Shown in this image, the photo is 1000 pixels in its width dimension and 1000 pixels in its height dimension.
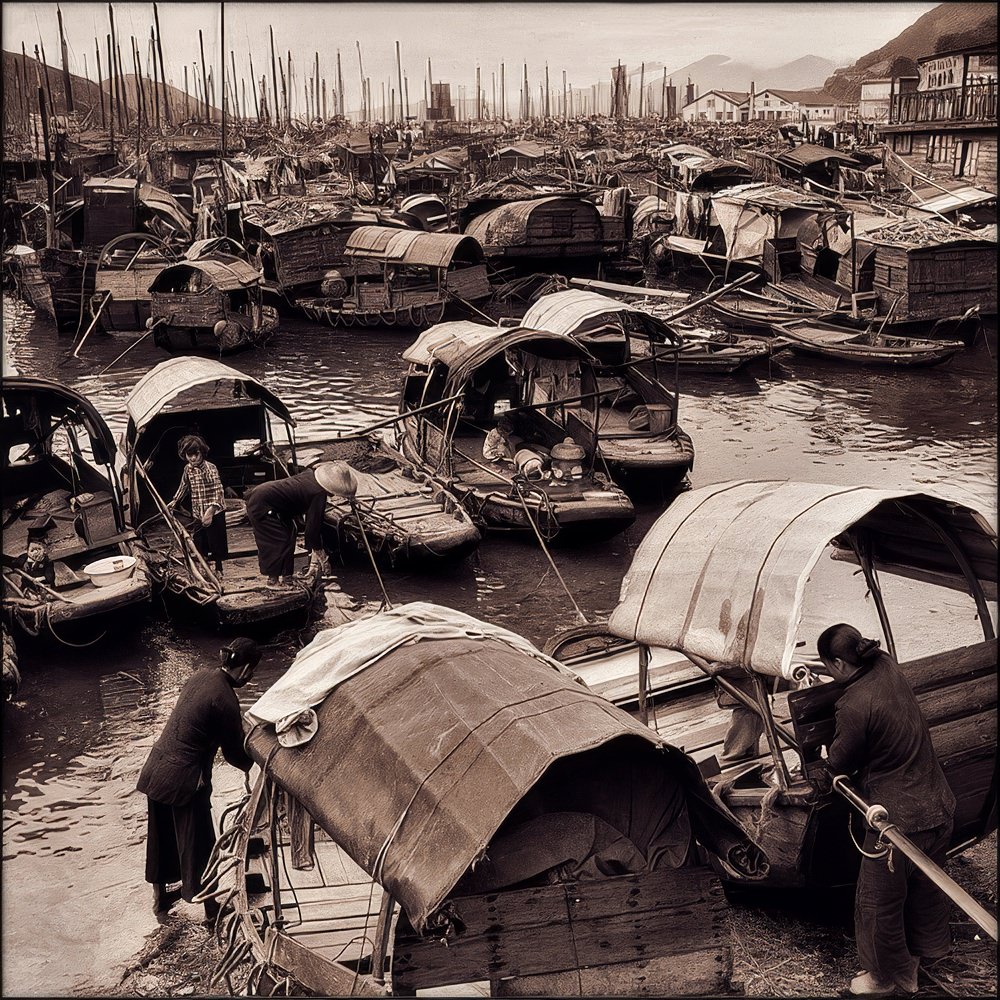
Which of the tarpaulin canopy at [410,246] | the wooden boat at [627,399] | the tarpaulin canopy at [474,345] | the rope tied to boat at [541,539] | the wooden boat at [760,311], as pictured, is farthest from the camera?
the wooden boat at [760,311]

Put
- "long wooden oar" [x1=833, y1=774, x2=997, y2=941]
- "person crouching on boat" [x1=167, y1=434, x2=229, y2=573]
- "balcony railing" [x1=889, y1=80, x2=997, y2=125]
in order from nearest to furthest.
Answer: "long wooden oar" [x1=833, y1=774, x2=997, y2=941] → "person crouching on boat" [x1=167, y1=434, x2=229, y2=573] → "balcony railing" [x1=889, y1=80, x2=997, y2=125]

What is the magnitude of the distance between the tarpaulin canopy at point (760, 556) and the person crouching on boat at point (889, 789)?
482 millimetres

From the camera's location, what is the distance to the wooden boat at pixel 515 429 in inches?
522

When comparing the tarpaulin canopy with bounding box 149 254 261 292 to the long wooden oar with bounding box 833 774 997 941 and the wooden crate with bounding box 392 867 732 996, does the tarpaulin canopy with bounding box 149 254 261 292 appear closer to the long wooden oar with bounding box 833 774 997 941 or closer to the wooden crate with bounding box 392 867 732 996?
the wooden crate with bounding box 392 867 732 996

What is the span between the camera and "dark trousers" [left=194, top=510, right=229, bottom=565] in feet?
37.7

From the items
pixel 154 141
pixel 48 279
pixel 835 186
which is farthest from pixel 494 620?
pixel 154 141

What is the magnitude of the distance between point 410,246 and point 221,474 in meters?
12.8

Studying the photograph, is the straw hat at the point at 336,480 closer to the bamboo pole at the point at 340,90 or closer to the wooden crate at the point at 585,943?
the wooden crate at the point at 585,943

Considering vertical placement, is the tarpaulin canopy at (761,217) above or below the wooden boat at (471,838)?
above

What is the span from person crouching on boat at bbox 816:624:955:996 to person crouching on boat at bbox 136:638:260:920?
3.46 m

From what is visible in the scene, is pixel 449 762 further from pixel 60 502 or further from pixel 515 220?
pixel 515 220

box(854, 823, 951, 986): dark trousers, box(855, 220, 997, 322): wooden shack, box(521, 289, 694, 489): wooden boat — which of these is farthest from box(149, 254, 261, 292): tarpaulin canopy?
box(854, 823, 951, 986): dark trousers

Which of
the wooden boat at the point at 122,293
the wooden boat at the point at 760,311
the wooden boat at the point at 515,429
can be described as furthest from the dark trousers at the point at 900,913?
the wooden boat at the point at 122,293

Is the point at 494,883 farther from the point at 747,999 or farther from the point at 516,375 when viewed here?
the point at 516,375
